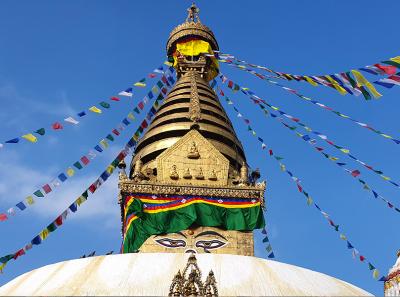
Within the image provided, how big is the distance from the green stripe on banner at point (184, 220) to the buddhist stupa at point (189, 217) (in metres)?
0.03

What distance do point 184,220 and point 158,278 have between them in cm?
832

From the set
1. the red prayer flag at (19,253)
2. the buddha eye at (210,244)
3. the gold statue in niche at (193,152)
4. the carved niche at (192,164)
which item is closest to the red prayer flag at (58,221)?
the red prayer flag at (19,253)

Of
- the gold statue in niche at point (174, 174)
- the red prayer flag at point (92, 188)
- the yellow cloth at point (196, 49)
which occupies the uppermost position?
the yellow cloth at point (196, 49)

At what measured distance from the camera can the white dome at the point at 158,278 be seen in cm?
870

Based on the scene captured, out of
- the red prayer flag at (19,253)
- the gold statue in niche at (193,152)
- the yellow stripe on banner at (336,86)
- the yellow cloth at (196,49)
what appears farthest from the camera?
the yellow cloth at (196,49)

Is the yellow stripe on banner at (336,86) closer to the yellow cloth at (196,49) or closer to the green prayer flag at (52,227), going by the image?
the green prayer flag at (52,227)

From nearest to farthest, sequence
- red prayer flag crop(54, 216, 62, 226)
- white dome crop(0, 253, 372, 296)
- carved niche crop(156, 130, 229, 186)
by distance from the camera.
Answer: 1. white dome crop(0, 253, 372, 296)
2. red prayer flag crop(54, 216, 62, 226)
3. carved niche crop(156, 130, 229, 186)

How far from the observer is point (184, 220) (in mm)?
17141

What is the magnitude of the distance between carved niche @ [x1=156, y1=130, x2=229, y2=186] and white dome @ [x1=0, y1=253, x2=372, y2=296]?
8.54 m

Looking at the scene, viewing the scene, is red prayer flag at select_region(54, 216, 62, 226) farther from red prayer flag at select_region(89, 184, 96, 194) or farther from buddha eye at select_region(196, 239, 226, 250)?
buddha eye at select_region(196, 239, 226, 250)

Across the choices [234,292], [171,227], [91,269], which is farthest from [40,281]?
[171,227]

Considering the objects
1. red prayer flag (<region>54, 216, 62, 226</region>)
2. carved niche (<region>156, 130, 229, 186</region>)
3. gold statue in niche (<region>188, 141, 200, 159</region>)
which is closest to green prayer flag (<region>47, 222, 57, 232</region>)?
red prayer flag (<region>54, 216, 62, 226</region>)

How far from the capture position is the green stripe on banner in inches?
672

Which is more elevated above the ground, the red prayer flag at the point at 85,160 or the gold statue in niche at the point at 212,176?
the gold statue in niche at the point at 212,176
